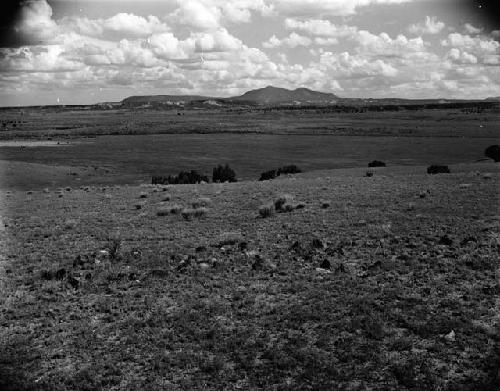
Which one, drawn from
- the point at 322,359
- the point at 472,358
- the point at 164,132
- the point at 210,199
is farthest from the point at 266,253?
the point at 164,132

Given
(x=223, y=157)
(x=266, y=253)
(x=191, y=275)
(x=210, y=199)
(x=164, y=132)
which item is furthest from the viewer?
(x=164, y=132)

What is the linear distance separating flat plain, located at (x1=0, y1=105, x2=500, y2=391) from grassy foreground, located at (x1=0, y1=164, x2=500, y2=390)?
0.13 ft

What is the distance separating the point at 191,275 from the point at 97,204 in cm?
1400

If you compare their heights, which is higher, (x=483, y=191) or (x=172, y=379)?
(x=483, y=191)

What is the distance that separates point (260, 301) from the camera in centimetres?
1109

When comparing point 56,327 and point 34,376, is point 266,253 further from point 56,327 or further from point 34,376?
point 34,376

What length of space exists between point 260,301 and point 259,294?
0.40 metres

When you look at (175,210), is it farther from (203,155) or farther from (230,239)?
(203,155)

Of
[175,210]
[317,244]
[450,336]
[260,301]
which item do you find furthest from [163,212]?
[450,336]

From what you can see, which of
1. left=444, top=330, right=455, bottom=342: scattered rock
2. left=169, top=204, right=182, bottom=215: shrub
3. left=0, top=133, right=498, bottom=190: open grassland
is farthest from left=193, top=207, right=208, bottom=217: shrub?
left=0, top=133, right=498, bottom=190: open grassland

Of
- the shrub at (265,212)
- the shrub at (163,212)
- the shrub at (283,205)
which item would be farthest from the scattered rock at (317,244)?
the shrub at (163,212)

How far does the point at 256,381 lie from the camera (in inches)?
317

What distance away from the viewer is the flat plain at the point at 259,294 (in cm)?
835

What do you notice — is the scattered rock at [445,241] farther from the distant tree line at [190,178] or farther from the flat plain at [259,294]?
the distant tree line at [190,178]
